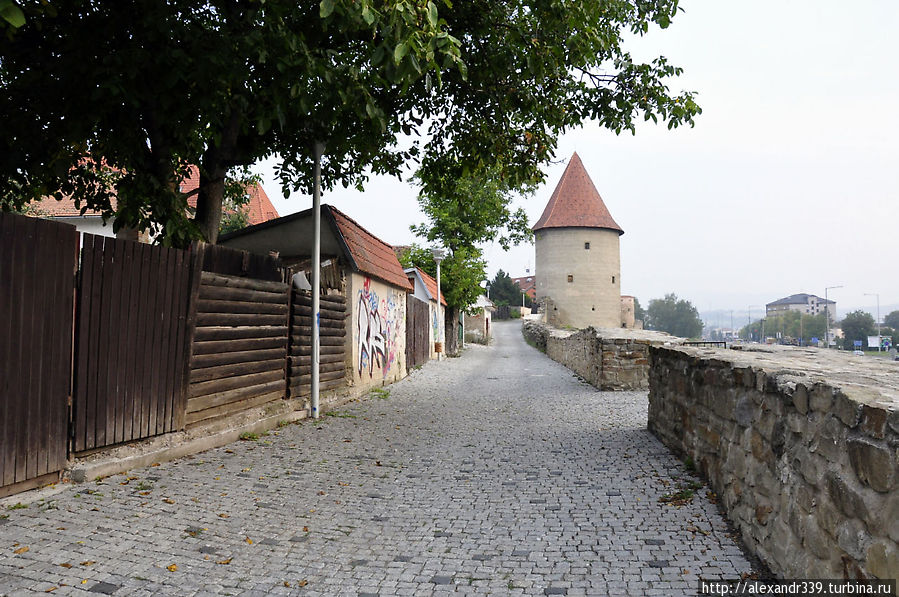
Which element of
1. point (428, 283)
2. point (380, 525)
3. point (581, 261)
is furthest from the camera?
point (581, 261)

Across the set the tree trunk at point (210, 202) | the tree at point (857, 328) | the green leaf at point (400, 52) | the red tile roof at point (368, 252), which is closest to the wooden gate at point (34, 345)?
the green leaf at point (400, 52)

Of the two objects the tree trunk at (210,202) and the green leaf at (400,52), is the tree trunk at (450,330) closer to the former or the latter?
the tree trunk at (210,202)

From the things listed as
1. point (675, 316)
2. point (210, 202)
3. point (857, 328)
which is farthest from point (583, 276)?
point (675, 316)

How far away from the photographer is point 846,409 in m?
2.84

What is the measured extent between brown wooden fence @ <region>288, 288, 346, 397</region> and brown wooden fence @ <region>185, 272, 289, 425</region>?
0.36m

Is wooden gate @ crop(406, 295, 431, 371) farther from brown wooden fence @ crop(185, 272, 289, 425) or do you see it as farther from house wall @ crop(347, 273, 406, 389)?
brown wooden fence @ crop(185, 272, 289, 425)

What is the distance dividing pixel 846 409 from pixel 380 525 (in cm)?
324

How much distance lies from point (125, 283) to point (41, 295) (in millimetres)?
998

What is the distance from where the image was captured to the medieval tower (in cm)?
6122

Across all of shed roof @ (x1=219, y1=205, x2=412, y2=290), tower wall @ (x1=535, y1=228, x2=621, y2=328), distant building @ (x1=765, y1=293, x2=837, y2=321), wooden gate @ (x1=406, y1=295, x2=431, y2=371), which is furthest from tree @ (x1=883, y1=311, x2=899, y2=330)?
shed roof @ (x1=219, y1=205, x2=412, y2=290)

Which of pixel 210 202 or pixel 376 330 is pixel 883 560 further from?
pixel 376 330

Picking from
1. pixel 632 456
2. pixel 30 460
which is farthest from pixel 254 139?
pixel 632 456

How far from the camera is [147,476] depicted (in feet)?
18.8

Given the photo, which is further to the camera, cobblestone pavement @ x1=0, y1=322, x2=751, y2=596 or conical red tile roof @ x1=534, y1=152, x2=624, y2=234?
conical red tile roof @ x1=534, y1=152, x2=624, y2=234
